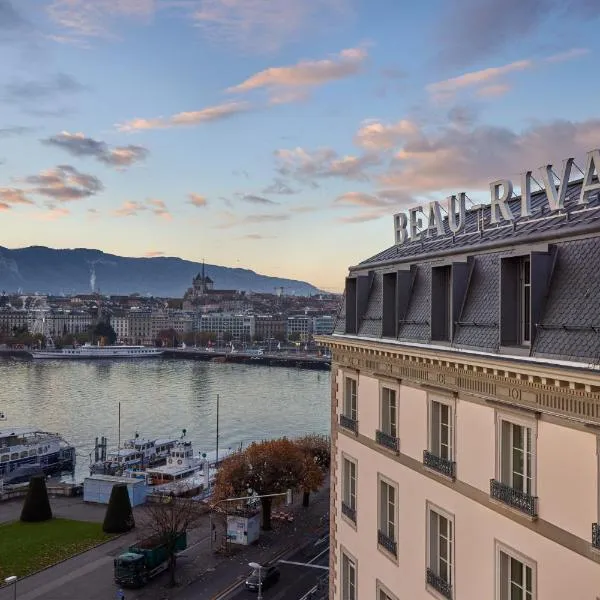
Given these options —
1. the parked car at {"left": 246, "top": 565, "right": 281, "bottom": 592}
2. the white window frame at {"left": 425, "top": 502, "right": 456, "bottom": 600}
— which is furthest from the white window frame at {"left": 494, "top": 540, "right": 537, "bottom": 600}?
the parked car at {"left": 246, "top": 565, "right": 281, "bottom": 592}

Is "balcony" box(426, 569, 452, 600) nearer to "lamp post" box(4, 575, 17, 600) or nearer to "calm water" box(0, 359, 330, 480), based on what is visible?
"lamp post" box(4, 575, 17, 600)

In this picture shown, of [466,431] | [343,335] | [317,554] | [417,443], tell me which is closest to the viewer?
[466,431]

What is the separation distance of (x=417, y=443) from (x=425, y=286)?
3.58m

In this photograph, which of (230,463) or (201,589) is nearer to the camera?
(201,589)

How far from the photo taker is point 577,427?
1031 cm

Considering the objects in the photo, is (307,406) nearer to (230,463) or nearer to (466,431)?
(230,463)

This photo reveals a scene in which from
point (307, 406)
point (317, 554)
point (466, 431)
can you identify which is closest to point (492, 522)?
point (466, 431)

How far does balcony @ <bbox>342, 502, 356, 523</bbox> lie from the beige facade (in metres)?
0.06

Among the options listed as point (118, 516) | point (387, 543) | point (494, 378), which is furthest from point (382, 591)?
point (118, 516)

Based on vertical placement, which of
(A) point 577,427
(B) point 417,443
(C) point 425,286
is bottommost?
(B) point 417,443

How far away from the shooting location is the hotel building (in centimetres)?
1063

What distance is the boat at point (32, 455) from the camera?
6756 centimetres

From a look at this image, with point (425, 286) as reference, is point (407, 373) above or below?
below

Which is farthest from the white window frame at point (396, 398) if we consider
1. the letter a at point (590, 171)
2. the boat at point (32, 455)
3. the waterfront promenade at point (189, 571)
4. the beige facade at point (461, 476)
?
the boat at point (32, 455)
